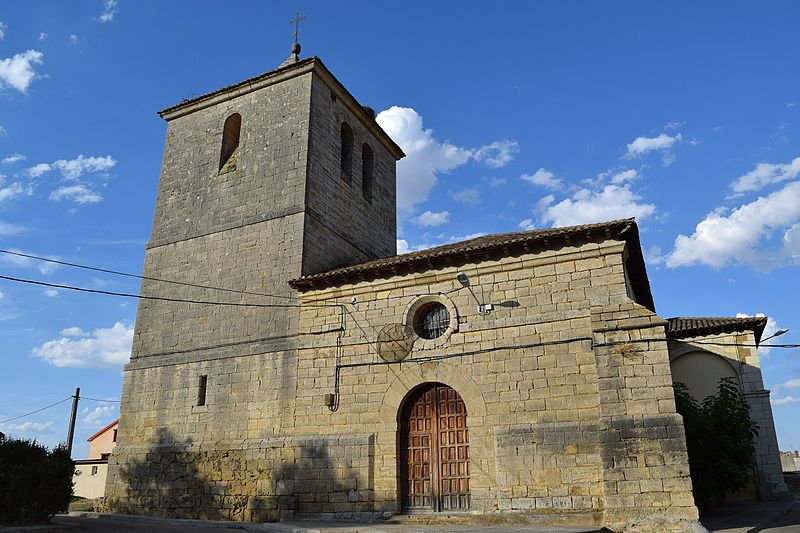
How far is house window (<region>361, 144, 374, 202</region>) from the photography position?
18.3m

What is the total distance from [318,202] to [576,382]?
7.97m

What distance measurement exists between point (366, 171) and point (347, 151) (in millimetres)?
1093

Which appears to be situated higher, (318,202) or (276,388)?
(318,202)

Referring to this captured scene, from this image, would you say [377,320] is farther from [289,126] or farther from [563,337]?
[289,126]

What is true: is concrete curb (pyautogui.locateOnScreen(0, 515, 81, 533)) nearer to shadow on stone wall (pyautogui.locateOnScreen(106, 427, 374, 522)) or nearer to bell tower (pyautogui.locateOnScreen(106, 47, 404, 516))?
shadow on stone wall (pyautogui.locateOnScreen(106, 427, 374, 522))

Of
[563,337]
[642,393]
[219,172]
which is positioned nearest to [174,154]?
[219,172]

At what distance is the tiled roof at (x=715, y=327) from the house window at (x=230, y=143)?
13.1 m

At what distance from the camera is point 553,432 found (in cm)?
1050

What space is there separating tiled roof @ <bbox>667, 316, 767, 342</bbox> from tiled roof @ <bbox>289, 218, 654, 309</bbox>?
3481mm

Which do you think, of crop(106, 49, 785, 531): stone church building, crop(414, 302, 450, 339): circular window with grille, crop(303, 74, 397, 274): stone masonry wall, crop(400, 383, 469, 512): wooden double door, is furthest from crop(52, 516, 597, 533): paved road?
crop(303, 74, 397, 274): stone masonry wall

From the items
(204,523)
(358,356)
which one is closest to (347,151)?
(358,356)

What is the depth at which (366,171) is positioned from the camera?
18.7 m

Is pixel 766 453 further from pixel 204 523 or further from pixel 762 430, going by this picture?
pixel 204 523

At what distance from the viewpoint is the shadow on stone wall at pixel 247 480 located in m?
11.9
